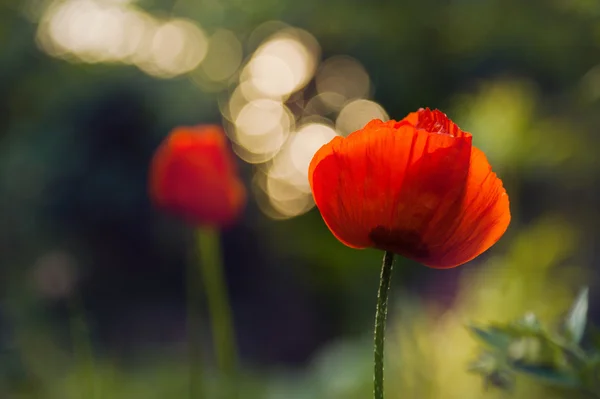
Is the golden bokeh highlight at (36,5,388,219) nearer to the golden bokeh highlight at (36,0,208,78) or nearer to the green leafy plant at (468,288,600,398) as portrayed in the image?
the golden bokeh highlight at (36,0,208,78)

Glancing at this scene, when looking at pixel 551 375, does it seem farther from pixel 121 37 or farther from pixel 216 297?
pixel 121 37

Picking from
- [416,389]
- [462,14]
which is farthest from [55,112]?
[416,389]

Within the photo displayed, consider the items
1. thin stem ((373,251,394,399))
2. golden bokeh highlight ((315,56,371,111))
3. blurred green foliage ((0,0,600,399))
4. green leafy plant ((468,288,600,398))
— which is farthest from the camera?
golden bokeh highlight ((315,56,371,111))

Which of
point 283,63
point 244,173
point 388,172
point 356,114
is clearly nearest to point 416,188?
point 388,172

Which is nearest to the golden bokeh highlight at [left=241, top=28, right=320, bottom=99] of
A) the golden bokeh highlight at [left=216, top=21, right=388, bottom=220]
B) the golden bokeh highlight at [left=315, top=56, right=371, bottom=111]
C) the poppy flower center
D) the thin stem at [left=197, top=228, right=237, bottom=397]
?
the golden bokeh highlight at [left=216, top=21, right=388, bottom=220]

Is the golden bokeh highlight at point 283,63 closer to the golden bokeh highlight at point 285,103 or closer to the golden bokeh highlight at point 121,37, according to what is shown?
the golden bokeh highlight at point 285,103

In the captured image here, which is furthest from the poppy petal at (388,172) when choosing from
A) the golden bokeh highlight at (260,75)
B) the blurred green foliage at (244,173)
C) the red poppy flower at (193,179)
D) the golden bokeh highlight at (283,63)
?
the golden bokeh highlight at (283,63)

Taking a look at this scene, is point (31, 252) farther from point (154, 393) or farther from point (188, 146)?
point (188, 146)
